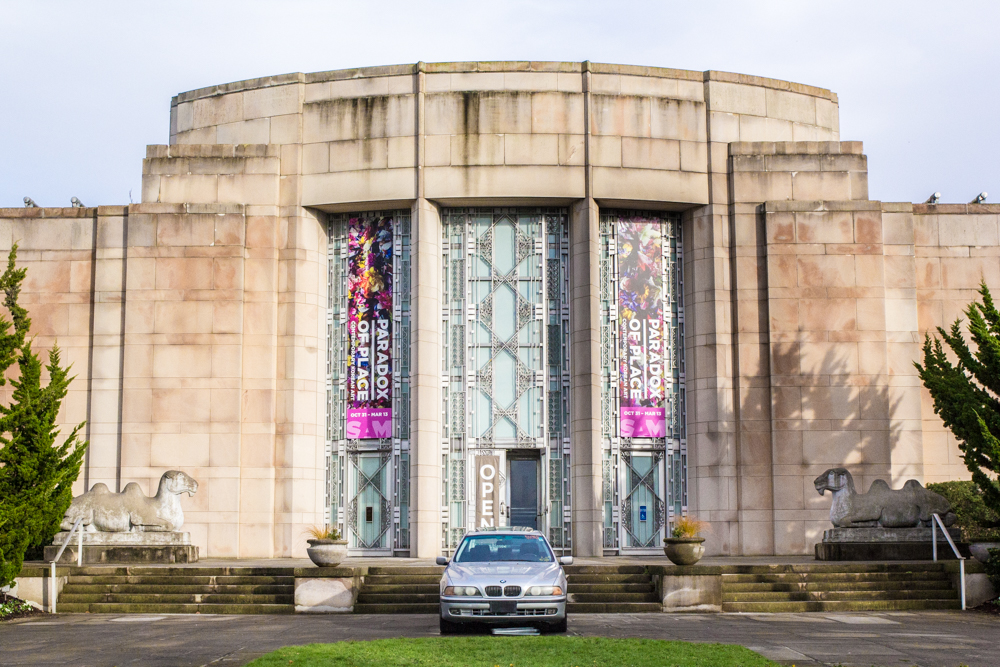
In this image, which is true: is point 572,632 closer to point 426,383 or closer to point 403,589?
point 403,589

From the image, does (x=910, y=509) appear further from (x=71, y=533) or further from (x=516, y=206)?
(x=71, y=533)

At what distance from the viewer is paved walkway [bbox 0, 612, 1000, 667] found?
45.2 feet

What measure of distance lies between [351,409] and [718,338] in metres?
9.37

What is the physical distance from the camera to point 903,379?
89.7 feet

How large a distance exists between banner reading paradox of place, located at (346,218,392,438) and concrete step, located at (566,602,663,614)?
9.88 m

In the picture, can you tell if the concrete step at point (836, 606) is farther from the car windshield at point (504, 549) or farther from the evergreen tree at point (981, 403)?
the car windshield at point (504, 549)

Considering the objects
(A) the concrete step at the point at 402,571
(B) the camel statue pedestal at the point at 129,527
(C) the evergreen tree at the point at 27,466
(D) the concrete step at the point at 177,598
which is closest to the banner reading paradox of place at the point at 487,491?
(A) the concrete step at the point at 402,571

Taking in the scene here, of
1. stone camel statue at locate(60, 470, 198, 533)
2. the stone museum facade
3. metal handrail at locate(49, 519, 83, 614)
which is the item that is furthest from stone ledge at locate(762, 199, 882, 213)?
metal handrail at locate(49, 519, 83, 614)

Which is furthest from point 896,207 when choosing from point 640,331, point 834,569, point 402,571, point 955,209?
point 402,571

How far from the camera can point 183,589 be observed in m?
20.3

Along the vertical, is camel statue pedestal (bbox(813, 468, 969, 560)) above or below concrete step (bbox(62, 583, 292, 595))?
above

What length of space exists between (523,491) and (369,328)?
5685mm

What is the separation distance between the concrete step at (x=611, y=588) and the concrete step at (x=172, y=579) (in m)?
5.23

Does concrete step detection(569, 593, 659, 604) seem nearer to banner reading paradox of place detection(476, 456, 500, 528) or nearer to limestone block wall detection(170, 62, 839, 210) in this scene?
banner reading paradox of place detection(476, 456, 500, 528)
